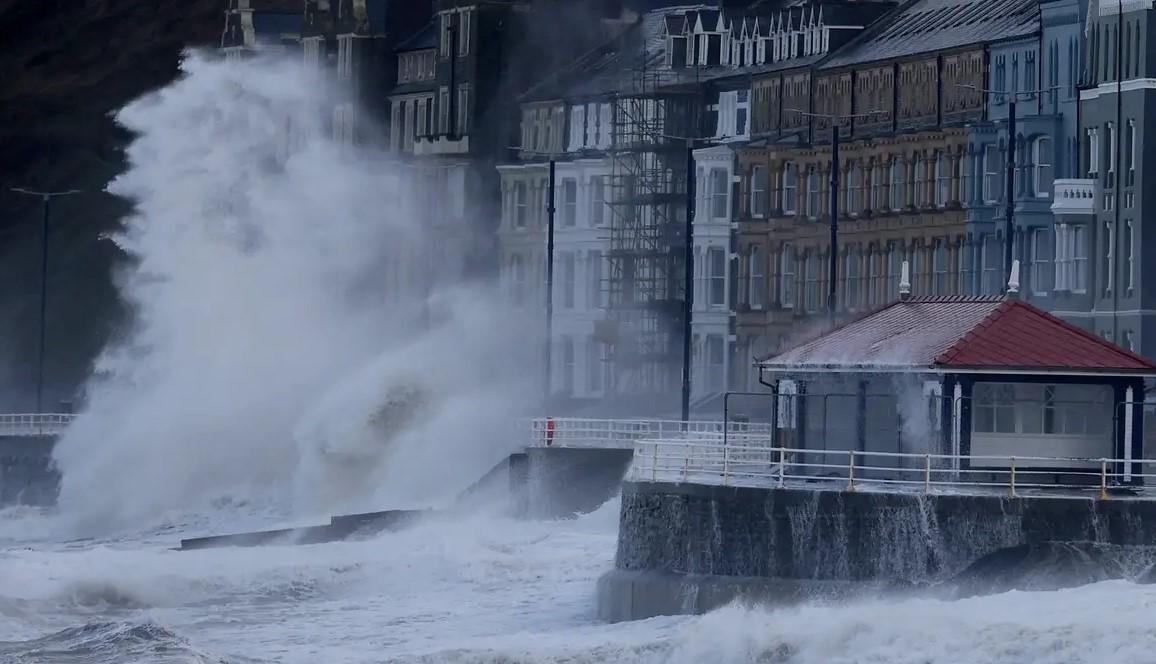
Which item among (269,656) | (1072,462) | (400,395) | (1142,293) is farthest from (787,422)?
(400,395)

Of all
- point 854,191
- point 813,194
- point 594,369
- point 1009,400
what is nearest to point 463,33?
point 594,369

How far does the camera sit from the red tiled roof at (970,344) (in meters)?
44.2

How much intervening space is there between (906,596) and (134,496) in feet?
144

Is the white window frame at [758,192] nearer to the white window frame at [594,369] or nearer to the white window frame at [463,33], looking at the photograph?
the white window frame at [594,369]

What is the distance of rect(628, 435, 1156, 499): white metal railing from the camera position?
42562 mm

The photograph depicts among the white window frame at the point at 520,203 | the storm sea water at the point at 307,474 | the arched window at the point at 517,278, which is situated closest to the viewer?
the storm sea water at the point at 307,474

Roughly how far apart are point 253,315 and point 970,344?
48.4m

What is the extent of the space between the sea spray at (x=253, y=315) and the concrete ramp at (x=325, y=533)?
997 centimetres

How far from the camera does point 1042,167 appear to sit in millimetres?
74438

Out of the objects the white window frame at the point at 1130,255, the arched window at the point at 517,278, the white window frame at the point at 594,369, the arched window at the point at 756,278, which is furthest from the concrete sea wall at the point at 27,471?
the white window frame at the point at 1130,255

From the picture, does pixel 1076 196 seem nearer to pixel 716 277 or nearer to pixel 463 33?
pixel 716 277

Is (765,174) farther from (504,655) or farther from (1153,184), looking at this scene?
(504,655)

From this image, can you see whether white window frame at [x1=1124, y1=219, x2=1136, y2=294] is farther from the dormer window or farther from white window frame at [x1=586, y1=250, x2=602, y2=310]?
white window frame at [x1=586, y1=250, x2=602, y2=310]

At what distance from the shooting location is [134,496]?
83.1m
